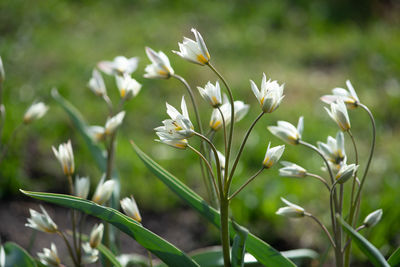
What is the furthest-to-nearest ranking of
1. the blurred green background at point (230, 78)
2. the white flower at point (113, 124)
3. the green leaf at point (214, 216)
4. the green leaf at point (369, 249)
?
the blurred green background at point (230, 78), the white flower at point (113, 124), the green leaf at point (214, 216), the green leaf at point (369, 249)

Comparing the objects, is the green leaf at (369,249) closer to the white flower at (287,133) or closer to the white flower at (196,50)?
the white flower at (287,133)

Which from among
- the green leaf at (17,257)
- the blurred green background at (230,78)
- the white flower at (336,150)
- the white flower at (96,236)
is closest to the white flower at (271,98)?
the white flower at (336,150)

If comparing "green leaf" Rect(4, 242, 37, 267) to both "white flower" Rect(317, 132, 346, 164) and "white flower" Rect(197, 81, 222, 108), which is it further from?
"white flower" Rect(317, 132, 346, 164)

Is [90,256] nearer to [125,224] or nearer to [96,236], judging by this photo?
[96,236]

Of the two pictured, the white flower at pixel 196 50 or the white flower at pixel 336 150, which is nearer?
the white flower at pixel 196 50

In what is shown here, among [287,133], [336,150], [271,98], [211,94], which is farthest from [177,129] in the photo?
[336,150]

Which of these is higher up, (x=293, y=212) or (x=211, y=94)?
(x=211, y=94)
